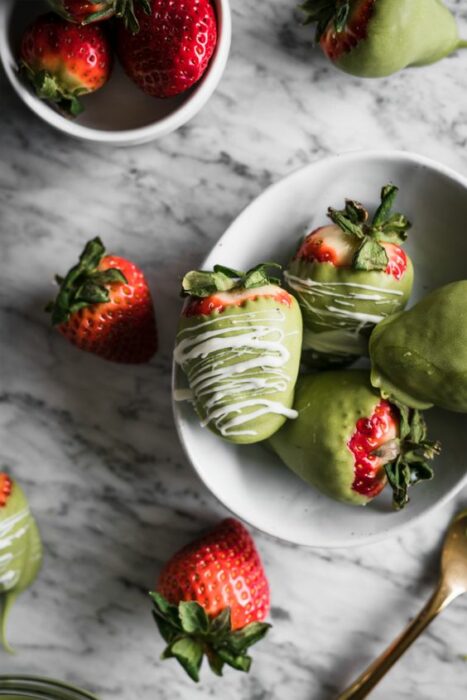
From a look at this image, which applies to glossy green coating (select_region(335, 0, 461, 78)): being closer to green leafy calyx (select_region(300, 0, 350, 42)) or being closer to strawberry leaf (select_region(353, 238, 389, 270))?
green leafy calyx (select_region(300, 0, 350, 42))

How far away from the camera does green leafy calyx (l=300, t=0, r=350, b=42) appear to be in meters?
0.97

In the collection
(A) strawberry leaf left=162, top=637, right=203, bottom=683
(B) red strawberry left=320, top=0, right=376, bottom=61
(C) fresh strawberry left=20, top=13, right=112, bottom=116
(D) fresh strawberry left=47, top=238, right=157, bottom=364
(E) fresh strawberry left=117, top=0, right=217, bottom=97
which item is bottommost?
(A) strawberry leaf left=162, top=637, right=203, bottom=683

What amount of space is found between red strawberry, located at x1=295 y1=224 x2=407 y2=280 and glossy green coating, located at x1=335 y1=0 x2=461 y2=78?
0.20m

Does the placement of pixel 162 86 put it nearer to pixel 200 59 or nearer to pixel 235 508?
pixel 200 59

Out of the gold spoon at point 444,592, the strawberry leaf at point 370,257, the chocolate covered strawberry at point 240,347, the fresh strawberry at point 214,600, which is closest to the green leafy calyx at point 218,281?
the chocolate covered strawberry at point 240,347

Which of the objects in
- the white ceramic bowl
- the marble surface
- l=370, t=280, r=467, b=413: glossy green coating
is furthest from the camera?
the marble surface

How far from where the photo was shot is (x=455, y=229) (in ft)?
3.51

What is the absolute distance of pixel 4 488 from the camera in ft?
3.74

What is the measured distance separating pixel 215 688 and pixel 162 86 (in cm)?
83

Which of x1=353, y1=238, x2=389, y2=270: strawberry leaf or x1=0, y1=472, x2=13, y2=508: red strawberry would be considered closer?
x1=353, y1=238, x2=389, y2=270: strawberry leaf

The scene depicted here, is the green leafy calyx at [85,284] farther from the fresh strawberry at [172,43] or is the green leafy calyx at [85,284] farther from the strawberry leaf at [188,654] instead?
the strawberry leaf at [188,654]

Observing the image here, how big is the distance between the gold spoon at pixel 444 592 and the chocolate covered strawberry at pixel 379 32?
0.60m

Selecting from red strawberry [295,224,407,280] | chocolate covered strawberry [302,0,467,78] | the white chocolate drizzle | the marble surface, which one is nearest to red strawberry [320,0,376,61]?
chocolate covered strawberry [302,0,467,78]

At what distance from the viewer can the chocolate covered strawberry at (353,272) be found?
38.2 inches
